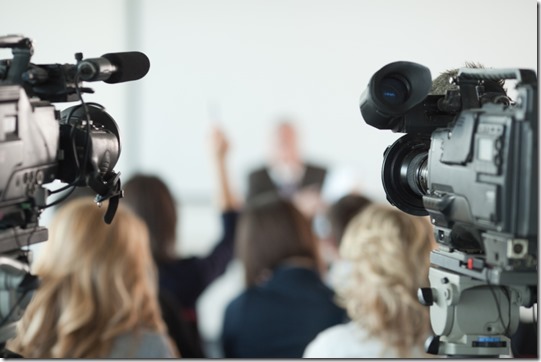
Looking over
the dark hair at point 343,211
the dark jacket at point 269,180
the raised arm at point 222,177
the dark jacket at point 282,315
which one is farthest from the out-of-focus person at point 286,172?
the dark jacket at point 282,315

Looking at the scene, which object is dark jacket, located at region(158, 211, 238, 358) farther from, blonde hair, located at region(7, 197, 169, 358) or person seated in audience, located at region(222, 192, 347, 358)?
blonde hair, located at region(7, 197, 169, 358)

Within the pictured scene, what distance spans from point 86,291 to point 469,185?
1.37 meters

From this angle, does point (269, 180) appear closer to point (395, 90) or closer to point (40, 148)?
point (395, 90)

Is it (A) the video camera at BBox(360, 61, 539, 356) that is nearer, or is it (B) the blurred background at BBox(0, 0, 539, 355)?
(A) the video camera at BBox(360, 61, 539, 356)

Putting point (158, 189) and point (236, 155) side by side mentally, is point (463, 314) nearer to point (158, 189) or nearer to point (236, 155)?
point (158, 189)

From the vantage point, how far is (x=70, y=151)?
1.75 m

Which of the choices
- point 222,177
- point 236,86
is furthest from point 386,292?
point 236,86

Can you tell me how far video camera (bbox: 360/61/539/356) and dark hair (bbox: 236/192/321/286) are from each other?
1673 mm

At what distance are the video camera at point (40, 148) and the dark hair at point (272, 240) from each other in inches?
69.9

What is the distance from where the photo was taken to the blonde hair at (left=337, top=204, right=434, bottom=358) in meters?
2.77

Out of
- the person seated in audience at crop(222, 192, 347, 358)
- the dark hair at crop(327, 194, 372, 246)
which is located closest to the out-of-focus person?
the dark hair at crop(327, 194, 372, 246)

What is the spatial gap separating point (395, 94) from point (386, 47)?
4.43 m

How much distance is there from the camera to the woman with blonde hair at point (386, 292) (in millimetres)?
2766

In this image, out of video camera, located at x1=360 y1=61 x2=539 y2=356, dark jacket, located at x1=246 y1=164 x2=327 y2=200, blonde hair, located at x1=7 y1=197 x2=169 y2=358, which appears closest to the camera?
video camera, located at x1=360 y1=61 x2=539 y2=356
